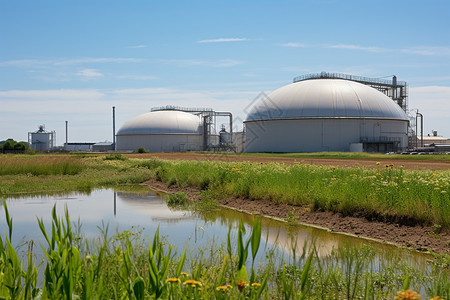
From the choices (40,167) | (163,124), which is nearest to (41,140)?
(163,124)

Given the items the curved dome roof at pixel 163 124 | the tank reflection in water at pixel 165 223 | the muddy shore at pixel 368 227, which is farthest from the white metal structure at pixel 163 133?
the muddy shore at pixel 368 227

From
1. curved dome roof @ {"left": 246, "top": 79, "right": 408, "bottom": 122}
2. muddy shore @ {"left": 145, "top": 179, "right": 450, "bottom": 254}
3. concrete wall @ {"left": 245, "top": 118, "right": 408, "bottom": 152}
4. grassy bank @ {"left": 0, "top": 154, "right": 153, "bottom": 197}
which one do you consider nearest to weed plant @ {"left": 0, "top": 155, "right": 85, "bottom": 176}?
grassy bank @ {"left": 0, "top": 154, "right": 153, "bottom": 197}

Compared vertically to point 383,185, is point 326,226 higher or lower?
lower

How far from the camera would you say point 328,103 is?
51688 mm

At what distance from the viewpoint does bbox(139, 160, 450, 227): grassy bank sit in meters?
9.41

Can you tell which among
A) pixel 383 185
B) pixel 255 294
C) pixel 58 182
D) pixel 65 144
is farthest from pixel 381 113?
pixel 65 144

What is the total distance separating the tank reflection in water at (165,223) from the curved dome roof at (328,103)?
36.6 metres

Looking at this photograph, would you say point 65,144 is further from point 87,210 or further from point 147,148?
point 87,210

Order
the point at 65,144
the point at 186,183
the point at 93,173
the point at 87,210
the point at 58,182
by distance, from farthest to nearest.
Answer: the point at 65,144, the point at 93,173, the point at 58,182, the point at 186,183, the point at 87,210

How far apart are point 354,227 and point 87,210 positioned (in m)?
8.17

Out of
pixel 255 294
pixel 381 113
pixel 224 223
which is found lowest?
pixel 224 223

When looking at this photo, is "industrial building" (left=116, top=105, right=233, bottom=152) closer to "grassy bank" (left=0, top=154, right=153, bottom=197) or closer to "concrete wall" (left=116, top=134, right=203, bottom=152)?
"concrete wall" (left=116, top=134, right=203, bottom=152)

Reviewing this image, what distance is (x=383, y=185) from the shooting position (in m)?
10.4

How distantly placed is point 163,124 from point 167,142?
11.8ft
